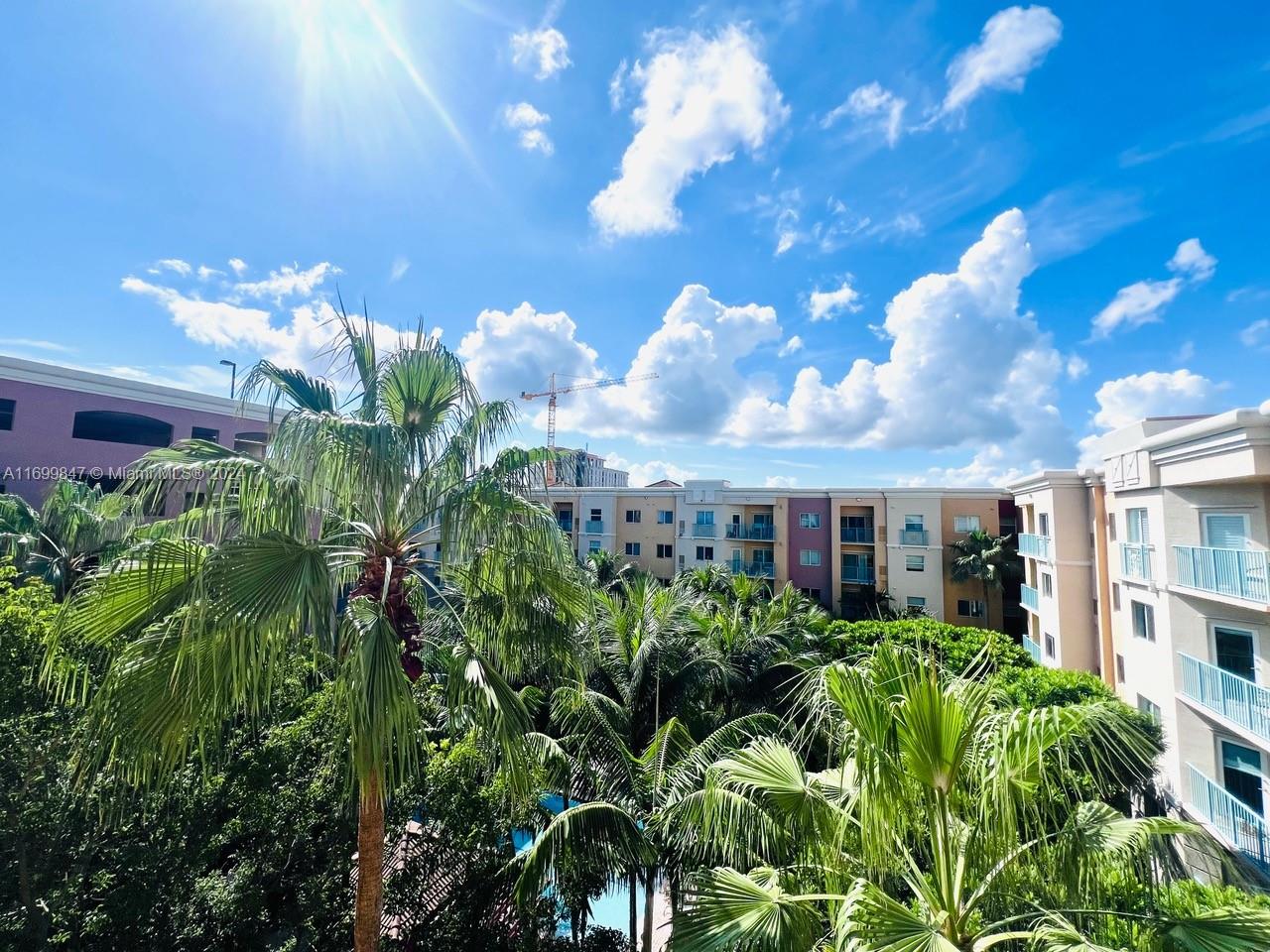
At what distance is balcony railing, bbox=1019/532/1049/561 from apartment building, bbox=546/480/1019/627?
563cm

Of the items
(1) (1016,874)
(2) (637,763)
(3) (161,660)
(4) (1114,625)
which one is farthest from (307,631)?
(4) (1114,625)

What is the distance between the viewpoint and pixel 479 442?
5836mm

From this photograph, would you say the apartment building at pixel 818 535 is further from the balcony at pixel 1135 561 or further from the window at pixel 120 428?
the window at pixel 120 428

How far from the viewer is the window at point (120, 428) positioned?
884 inches

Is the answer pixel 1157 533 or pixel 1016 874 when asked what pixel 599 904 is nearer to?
pixel 1016 874

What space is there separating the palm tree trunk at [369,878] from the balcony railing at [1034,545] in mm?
23203

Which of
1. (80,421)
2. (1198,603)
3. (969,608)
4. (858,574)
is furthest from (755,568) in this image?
(80,421)

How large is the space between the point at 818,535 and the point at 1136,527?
670 inches

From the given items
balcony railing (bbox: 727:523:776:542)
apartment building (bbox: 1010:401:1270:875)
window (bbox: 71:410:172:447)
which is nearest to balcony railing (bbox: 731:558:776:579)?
balcony railing (bbox: 727:523:776:542)

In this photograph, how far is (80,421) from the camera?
2239cm

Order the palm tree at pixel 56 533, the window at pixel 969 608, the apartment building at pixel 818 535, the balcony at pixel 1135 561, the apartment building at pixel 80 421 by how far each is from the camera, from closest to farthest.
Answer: the palm tree at pixel 56 533
the balcony at pixel 1135 561
the apartment building at pixel 80 421
the window at pixel 969 608
the apartment building at pixel 818 535

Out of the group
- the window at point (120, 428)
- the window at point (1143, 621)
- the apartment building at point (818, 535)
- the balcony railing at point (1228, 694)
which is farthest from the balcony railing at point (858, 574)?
the window at point (120, 428)

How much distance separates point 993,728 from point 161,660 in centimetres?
627

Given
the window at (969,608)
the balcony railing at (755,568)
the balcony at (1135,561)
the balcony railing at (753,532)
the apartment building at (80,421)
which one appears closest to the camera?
the balcony at (1135,561)
